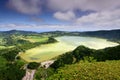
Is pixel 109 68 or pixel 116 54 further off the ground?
pixel 109 68

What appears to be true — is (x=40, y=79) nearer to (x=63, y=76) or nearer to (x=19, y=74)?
(x=19, y=74)

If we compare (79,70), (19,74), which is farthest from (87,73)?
(19,74)

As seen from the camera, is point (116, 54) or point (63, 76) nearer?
point (63, 76)

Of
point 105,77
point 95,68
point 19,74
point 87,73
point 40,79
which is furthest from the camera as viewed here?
point 19,74

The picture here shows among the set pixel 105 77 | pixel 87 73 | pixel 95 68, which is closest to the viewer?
pixel 105 77

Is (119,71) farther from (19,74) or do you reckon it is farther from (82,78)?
(19,74)

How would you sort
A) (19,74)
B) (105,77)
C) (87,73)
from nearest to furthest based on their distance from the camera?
(105,77), (87,73), (19,74)

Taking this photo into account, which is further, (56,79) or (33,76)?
(33,76)

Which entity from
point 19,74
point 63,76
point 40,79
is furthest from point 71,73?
point 19,74

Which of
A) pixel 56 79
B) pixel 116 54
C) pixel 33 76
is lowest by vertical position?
pixel 33 76
